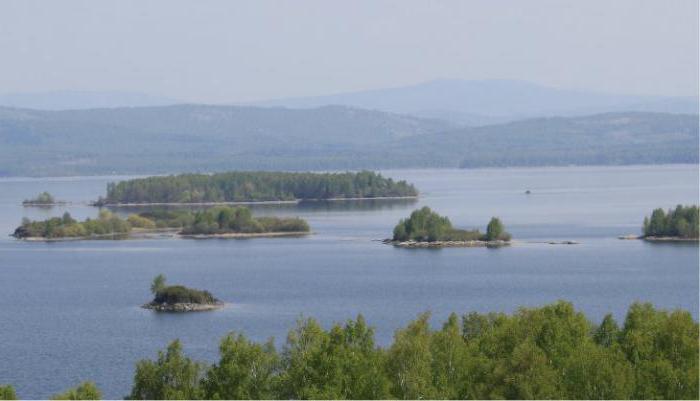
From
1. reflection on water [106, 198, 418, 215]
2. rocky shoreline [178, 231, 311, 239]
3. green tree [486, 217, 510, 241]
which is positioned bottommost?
rocky shoreline [178, 231, 311, 239]

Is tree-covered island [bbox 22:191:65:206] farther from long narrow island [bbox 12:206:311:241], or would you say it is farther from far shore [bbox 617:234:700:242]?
far shore [bbox 617:234:700:242]

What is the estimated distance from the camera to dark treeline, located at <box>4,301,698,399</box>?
22.8 metres

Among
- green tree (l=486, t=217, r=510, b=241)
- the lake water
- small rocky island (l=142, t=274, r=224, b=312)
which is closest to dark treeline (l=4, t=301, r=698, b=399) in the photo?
the lake water

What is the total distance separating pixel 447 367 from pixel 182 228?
2538 inches

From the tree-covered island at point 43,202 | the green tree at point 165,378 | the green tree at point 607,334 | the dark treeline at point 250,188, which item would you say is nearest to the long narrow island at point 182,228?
the tree-covered island at point 43,202

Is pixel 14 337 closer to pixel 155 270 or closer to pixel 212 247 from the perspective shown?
pixel 155 270

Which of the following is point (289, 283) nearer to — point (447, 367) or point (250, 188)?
point (447, 367)

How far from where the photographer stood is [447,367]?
24109mm

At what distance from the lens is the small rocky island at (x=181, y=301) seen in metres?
47.0

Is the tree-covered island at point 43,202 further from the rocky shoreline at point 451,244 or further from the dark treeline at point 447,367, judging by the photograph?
the dark treeline at point 447,367

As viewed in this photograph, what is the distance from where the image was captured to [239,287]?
54.2 metres

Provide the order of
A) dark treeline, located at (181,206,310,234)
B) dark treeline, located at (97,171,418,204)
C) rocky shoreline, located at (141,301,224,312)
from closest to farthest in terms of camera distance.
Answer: rocky shoreline, located at (141,301,224,312), dark treeline, located at (181,206,310,234), dark treeline, located at (97,171,418,204)

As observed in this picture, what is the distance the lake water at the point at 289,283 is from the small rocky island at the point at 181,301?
2.31 ft

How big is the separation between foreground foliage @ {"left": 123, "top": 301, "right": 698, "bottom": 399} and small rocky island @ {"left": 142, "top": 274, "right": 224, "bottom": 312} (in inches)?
852
